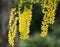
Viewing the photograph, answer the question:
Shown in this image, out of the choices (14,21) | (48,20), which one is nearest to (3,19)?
(14,21)

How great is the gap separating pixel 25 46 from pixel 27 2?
255 inches

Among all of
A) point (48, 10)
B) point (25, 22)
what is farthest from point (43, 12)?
point (25, 22)

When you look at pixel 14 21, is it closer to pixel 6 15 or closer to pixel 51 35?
pixel 6 15

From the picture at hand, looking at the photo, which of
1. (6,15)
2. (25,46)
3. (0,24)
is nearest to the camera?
(6,15)

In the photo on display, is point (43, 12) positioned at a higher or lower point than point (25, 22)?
higher

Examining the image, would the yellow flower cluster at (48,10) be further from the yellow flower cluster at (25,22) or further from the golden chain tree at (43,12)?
the yellow flower cluster at (25,22)

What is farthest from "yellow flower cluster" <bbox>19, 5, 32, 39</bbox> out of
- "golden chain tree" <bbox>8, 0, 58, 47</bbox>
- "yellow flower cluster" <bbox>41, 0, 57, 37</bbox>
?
"yellow flower cluster" <bbox>41, 0, 57, 37</bbox>

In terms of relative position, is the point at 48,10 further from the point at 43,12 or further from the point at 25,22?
the point at 25,22

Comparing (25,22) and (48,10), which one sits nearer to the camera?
(48,10)

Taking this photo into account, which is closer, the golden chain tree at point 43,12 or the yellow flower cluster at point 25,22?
the golden chain tree at point 43,12

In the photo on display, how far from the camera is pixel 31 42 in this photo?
37.1 feet

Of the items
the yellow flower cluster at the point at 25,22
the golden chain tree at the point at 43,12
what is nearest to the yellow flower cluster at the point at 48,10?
the golden chain tree at the point at 43,12

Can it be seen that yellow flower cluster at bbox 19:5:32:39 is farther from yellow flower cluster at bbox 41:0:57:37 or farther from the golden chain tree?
yellow flower cluster at bbox 41:0:57:37

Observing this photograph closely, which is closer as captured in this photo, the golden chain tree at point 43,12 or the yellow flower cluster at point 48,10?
the golden chain tree at point 43,12
